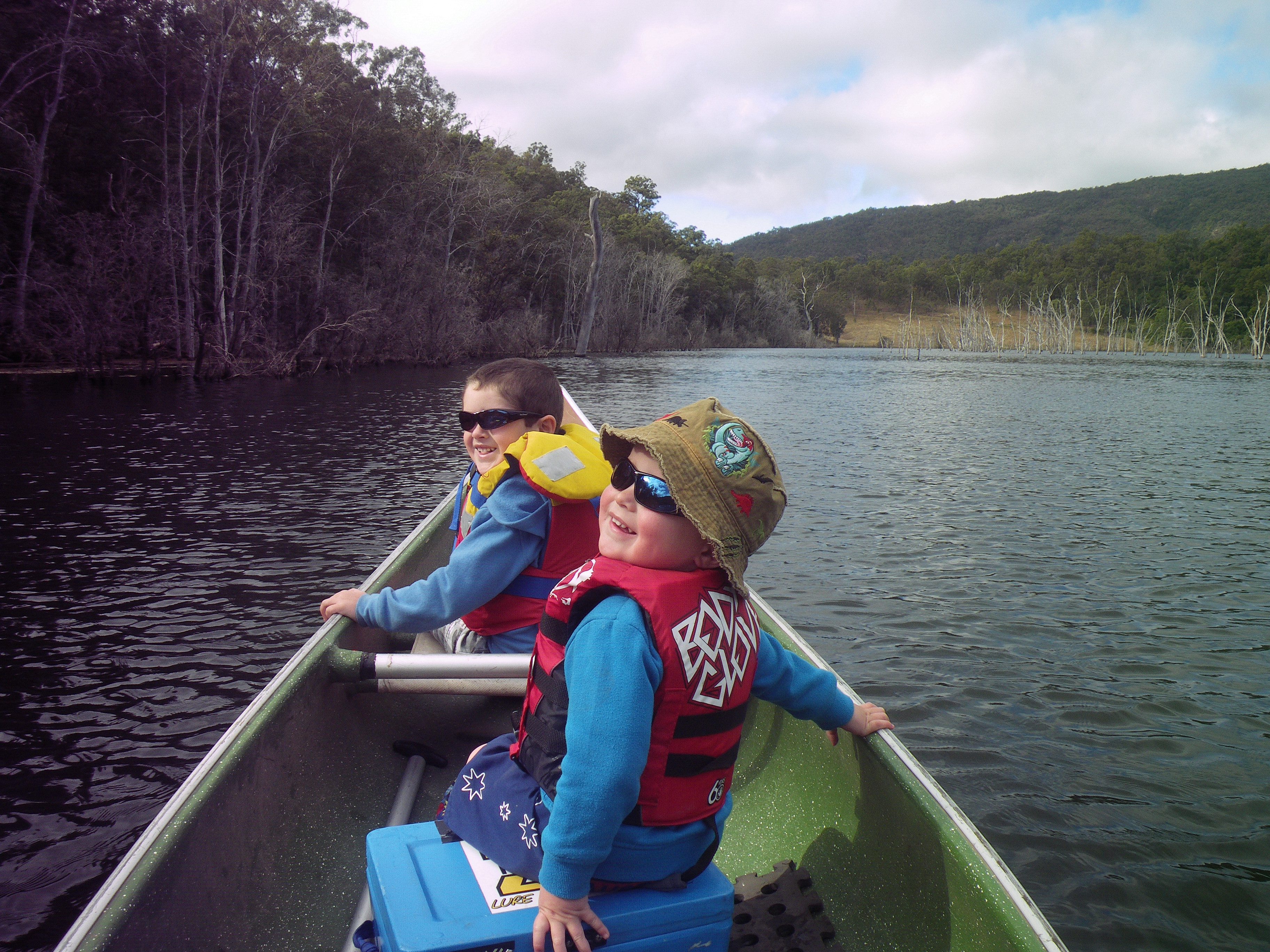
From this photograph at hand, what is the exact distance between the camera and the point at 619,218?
78062 millimetres

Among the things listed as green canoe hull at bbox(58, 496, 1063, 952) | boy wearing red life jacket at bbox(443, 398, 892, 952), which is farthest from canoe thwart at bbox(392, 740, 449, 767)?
boy wearing red life jacket at bbox(443, 398, 892, 952)

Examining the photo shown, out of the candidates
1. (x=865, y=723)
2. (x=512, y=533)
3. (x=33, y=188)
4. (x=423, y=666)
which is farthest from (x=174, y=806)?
(x=33, y=188)

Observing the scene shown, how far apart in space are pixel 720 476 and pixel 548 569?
1225 millimetres

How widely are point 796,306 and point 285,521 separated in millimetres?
105890

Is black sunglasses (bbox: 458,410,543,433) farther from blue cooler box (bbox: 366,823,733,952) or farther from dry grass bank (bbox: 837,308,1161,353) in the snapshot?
dry grass bank (bbox: 837,308,1161,353)

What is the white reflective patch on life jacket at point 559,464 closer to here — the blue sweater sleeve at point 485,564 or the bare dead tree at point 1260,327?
the blue sweater sleeve at point 485,564

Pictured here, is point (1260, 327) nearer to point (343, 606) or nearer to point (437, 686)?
point (437, 686)

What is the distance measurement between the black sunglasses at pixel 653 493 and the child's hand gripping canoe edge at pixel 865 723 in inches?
35.3

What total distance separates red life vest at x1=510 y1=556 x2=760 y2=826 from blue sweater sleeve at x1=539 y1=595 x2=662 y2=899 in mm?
62

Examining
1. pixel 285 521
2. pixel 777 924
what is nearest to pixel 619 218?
pixel 285 521

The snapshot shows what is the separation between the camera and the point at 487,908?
1.64 m

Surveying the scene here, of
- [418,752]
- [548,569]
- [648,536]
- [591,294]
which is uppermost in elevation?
[591,294]

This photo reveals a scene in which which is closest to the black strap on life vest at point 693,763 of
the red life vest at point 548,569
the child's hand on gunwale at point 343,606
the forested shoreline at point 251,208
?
the red life vest at point 548,569

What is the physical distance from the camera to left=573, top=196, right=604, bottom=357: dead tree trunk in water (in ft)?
182
